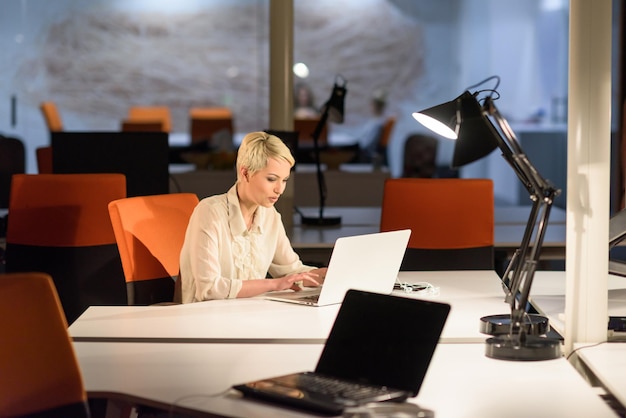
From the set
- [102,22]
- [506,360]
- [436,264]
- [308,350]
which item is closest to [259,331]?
[308,350]

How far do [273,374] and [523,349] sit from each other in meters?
0.63

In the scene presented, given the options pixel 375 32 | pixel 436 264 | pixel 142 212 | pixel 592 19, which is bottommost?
pixel 436 264

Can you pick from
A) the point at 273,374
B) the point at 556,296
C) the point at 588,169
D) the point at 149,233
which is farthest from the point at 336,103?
the point at 273,374

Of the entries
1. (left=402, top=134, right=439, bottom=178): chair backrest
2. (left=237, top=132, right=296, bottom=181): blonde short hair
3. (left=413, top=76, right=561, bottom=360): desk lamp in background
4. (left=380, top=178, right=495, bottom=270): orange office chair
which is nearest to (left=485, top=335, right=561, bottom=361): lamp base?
(left=413, top=76, right=561, bottom=360): desk lamp in background

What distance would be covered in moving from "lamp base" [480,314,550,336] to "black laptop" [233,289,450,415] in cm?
60

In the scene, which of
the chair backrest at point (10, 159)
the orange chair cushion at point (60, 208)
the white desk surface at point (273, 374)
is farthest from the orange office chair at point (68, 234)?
the chair backrest at point (10, 159)

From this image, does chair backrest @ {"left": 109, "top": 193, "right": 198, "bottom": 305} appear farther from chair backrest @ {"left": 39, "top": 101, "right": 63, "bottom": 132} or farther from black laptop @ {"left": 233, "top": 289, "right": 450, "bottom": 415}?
chair backrest @ {"left": 39, "top": 101, "right": 63, "bottom": 132}

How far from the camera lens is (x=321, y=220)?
564 centimetres

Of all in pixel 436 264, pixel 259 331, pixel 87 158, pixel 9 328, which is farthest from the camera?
pixel 87 158

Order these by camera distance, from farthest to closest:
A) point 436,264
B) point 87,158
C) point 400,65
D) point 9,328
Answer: point 400,65 → point 87,158 → point 436,264 → point 9,328

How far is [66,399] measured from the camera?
2.19 metres

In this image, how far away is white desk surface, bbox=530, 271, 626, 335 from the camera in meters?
3.15

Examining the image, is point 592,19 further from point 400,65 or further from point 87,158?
point 400,65

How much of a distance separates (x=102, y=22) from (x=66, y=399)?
930cm
